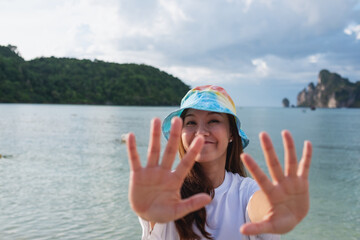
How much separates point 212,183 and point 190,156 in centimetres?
126

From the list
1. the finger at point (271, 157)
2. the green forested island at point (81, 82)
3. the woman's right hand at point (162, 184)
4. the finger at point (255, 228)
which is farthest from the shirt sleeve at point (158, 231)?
the green forested island at point (81, 82)

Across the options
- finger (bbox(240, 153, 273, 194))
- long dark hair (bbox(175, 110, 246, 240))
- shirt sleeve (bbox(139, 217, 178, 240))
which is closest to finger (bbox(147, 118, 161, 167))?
finger (bbox(240, 153, 273, 194))

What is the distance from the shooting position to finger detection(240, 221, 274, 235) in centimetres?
181

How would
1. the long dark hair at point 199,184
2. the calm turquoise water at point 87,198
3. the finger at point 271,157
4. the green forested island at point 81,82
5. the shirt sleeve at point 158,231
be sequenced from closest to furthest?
the finger at point 271,157
the shirt sleeve at point 158,231
the long dark hair at point 199,184
the calm turquoise water at point 87,198
the green forested island at point 81,82

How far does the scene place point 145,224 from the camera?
2.51 m

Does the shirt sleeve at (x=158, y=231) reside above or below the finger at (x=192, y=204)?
below

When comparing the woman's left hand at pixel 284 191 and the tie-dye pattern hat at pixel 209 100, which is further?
the tie-dye pattern hat at pixel 209 100

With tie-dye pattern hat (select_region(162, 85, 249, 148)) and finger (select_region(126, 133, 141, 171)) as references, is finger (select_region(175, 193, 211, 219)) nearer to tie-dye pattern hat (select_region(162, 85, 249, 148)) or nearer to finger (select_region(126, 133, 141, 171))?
finger (select_region(126, 133, 141, 171))

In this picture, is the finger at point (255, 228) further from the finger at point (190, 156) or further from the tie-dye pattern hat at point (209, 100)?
the tie-dye pattern hat at point (209, 100)

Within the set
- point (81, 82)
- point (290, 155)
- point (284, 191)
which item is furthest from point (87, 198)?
point (81, 82)

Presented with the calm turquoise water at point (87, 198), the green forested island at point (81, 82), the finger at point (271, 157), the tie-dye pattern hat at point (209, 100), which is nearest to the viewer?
the finger at point (271, 157)

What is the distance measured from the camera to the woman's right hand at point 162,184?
6.09 ft

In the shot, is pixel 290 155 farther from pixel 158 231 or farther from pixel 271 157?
pixel 158 231

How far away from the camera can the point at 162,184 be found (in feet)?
6.28
